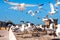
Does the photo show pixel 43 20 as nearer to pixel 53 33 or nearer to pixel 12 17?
pixel 53 33

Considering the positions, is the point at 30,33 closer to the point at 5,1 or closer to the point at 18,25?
the point at 18,25

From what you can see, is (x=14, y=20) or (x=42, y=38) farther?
(x=14, y=20)

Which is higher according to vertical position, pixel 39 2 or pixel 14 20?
pixel 39 2

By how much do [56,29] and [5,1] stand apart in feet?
3.81

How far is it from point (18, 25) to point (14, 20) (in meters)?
0.13

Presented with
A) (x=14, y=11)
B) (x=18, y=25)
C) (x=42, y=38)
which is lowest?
(x=42, y=38)

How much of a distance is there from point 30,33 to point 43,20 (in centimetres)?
37

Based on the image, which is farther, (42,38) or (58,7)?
(58,7)

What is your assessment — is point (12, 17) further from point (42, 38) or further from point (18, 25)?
point (42, 38)

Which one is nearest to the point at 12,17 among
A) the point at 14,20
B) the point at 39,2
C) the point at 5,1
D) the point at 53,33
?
the point at 14,20

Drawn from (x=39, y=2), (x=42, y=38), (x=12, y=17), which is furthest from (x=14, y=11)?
(x=42, y=38)

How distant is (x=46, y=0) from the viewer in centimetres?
422

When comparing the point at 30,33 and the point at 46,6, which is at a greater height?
the point at 46,6

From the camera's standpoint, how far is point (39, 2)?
4.24m
